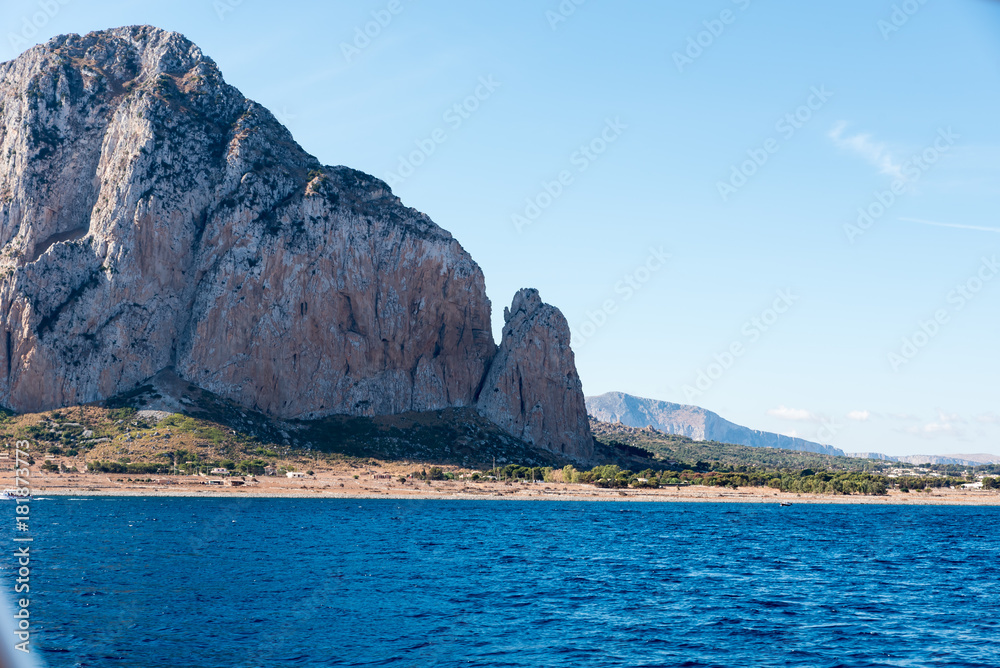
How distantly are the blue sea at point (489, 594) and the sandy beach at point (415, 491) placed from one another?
90.9 feet

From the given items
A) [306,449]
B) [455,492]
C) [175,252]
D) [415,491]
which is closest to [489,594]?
[415,491]

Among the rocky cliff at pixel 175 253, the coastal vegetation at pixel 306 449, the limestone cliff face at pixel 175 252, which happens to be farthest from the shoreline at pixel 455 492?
the limestone cliff face at pixel 175 252

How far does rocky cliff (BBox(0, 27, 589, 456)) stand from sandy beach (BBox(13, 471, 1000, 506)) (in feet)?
123

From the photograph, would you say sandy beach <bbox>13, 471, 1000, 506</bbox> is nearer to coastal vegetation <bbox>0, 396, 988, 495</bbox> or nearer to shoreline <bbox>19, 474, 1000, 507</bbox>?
shoreline <bbox>19, 474, 1000, 507</bbox>

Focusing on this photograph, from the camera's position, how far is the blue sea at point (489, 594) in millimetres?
34312

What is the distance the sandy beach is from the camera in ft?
399

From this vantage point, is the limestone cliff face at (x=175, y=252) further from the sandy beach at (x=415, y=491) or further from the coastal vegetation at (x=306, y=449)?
the sandy beach at (x=415, y=491)

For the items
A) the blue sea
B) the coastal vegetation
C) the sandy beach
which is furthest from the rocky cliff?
the blue sea

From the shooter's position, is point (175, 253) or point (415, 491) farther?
point (175, 253)

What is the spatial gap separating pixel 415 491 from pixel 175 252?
8500cm

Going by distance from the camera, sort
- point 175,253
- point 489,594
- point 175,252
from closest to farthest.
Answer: point 489,594, point 175,252, point 175,253

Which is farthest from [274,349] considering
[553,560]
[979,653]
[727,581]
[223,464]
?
[979,653]

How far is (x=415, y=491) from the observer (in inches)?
5404

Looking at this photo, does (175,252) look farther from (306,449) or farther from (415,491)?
(415,491)
